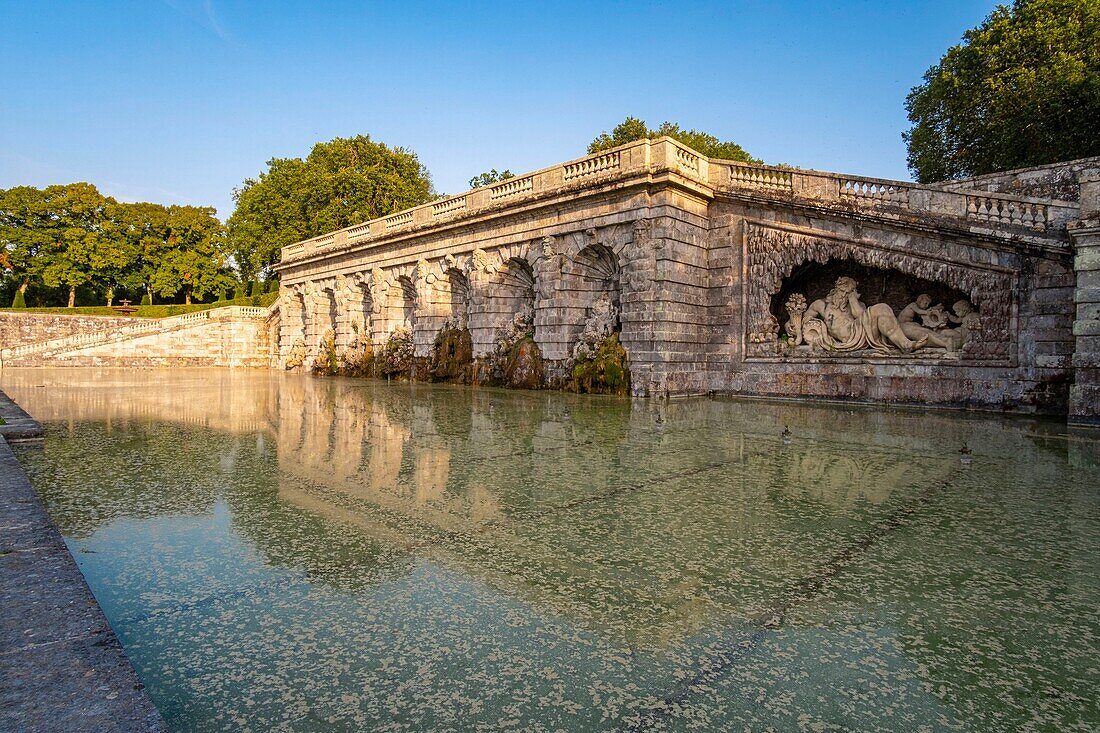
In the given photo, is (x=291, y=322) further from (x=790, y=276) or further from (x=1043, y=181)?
(x=1043, y=181)

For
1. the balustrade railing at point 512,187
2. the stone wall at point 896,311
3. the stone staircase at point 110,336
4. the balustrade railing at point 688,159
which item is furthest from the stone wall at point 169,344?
the stone wall at point 896,311

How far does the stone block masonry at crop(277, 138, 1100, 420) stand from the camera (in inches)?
400

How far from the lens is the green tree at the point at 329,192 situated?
3556 cm

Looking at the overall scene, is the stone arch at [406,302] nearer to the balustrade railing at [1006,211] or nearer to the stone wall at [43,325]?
the balustrade railing at [1006,211]

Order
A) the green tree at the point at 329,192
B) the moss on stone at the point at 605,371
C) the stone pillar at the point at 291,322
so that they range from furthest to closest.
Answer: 1. the green tree at the point at 329,192
2. the stone pillar at the point at 291,322
3. the moss on stone at the point at 605,371

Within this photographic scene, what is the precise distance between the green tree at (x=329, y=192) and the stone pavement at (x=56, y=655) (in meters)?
Answer: 35.5

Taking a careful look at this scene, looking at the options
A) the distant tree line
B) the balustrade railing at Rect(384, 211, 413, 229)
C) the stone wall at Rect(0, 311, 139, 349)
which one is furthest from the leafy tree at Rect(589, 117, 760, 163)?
the stone wall at Rect(0, 311, 139, 349)

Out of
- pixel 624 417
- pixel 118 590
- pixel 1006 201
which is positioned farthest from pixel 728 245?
pixel 118 590

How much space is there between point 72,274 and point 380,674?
5583 centimetres

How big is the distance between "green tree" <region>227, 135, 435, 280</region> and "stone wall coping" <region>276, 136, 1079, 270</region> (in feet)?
55.5

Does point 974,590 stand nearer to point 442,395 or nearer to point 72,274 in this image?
point 442,395

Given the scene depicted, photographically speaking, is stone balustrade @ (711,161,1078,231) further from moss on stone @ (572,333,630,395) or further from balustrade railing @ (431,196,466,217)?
balustrade railing @ (431,196,466,217)

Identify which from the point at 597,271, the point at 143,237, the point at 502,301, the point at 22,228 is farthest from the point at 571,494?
the point at 22,228

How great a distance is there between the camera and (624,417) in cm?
975
